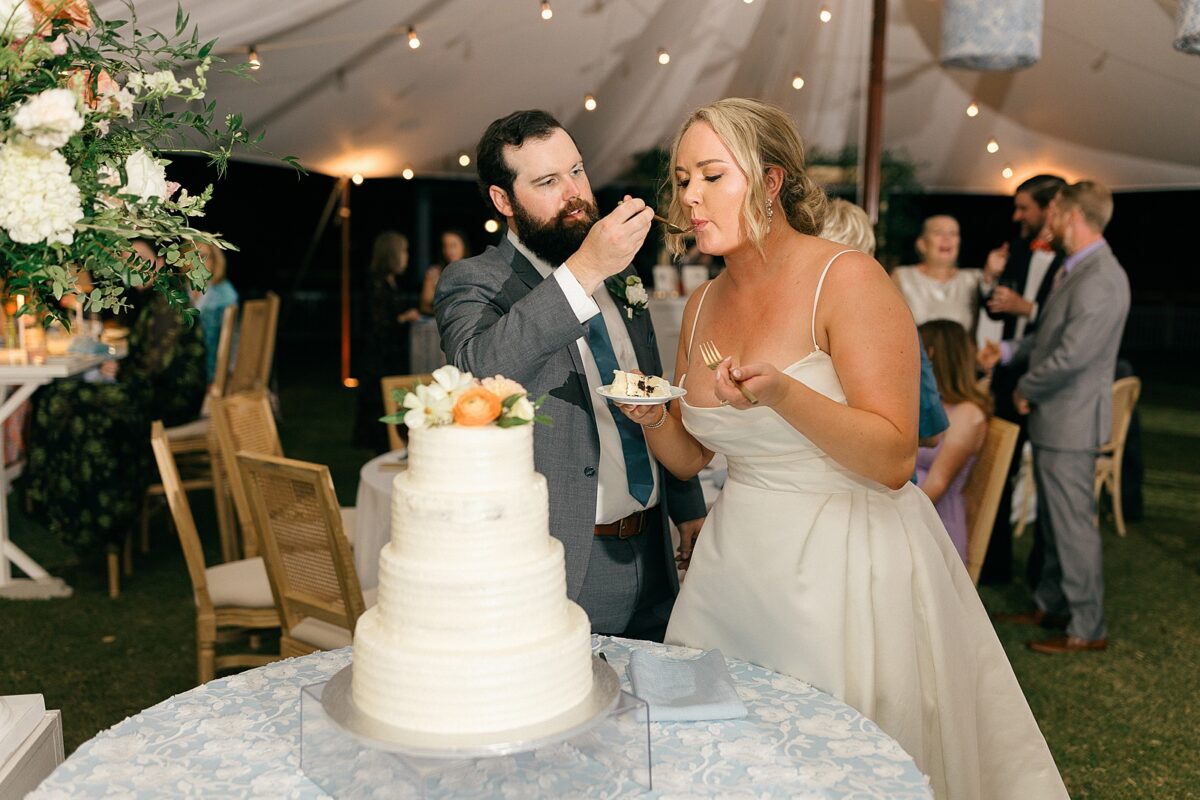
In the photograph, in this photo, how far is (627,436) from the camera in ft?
7.46

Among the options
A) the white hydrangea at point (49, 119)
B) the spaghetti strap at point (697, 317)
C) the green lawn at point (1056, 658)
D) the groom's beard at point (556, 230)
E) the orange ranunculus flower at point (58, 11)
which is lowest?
the green lawn at point (1056, 658)

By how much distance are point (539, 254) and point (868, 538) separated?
87 cm

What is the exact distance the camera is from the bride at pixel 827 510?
74.2 inches

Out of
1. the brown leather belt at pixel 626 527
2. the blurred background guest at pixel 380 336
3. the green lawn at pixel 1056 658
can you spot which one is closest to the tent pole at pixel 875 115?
the green lawn at pixel 1056 658

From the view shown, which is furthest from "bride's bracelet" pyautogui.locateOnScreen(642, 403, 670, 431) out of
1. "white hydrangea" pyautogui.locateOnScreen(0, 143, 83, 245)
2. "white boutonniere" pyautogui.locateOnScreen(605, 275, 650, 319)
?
"white hydrangea" pyautogui.locateOnScreen(0, 143, 83, 245)

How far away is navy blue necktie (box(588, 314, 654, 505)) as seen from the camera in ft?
7.40

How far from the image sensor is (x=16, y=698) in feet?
6.23

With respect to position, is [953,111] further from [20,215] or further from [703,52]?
[20,215]

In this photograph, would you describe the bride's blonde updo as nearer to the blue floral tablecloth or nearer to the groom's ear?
the groom's ear

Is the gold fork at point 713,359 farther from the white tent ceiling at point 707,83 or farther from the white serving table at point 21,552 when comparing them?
the white tent ceiling at point 707,83

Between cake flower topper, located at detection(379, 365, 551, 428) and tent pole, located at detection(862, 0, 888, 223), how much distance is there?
456cm

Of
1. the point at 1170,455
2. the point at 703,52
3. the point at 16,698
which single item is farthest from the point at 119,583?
the point at 1170,455

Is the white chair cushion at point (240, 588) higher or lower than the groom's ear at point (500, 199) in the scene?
lower

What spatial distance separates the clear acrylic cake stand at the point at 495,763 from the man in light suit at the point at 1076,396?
3.27 meters
